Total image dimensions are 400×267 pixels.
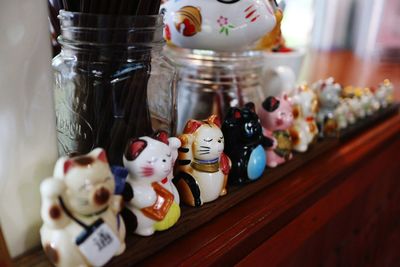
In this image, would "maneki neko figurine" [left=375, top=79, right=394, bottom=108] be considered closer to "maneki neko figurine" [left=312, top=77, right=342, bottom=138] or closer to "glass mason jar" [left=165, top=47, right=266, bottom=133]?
"maneki neko figurine" [left=312, top=77, right=342, bottom=138]

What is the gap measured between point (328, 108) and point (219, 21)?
0.30 meters

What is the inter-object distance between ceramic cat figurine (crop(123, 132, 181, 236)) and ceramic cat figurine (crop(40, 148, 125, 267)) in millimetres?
44

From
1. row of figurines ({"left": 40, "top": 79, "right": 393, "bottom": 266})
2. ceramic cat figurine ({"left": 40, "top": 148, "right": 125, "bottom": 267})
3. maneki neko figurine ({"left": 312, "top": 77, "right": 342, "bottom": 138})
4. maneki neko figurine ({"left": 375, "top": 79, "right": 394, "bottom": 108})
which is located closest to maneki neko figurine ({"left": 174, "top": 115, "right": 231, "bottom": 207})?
row of figurines ({"left": 40, "top": 79, "right": 393, "bottom": 266})

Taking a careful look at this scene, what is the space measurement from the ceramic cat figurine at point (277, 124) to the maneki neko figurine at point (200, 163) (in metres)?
0.13

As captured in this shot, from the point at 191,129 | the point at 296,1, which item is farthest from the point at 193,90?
the point at 296,1

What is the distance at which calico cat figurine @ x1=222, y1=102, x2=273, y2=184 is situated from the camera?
1.72 ft

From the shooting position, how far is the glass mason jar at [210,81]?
686 mm

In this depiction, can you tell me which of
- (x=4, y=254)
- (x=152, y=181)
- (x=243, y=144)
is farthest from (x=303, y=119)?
(x=4, y=254)

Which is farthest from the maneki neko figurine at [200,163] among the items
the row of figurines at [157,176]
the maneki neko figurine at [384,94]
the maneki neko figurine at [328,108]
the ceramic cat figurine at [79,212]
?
the maneki neko figurine at [384,94]

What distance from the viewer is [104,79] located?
449 millimetres

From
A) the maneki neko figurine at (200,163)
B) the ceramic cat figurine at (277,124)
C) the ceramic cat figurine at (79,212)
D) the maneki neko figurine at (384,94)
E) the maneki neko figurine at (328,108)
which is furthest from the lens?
the maneki neko figurine at (384,94)

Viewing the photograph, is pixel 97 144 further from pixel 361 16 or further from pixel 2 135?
pixel 361 16

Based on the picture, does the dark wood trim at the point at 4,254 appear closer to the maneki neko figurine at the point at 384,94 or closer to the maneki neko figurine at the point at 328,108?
the maneki neko figurine at the point at 328,108

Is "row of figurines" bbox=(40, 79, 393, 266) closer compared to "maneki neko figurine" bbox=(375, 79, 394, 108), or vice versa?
"row of figurines" bbox=(40, 79, 393, 266)
